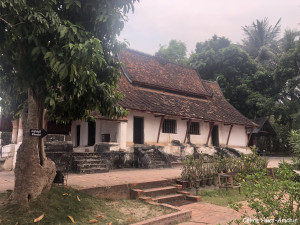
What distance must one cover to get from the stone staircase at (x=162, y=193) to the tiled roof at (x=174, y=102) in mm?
6065

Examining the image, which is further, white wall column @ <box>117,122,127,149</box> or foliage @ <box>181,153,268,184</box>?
white wall column @ <box>117,122,127,149</box>

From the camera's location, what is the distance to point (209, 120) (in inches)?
643

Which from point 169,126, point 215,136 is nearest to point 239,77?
point 215,136

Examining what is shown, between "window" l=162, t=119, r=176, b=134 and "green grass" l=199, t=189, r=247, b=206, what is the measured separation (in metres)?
7.60

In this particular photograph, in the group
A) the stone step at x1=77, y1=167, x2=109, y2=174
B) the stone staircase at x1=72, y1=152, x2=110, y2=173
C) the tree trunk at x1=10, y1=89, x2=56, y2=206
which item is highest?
the tree trunk at x1=10, y1=89, x2=56, y2=206

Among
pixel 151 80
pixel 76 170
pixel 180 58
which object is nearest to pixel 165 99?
pixel 151 80

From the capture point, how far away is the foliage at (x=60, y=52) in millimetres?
3670

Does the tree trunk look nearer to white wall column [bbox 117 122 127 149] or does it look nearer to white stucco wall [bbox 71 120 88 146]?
white wall column [bbox 117 122 127 149]

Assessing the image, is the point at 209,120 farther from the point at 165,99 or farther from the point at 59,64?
the point at 59,64

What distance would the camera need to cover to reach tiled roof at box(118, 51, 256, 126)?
563 inches

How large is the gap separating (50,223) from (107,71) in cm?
312

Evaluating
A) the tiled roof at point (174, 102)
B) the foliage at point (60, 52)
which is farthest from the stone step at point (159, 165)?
the foliage at point (60, 52)

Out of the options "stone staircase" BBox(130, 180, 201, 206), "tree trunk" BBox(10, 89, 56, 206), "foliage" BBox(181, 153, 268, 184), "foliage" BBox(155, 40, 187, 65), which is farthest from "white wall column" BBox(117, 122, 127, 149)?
"foliage" BBox(155, 40, 187, 65)

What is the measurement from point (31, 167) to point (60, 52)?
2.33 meters
